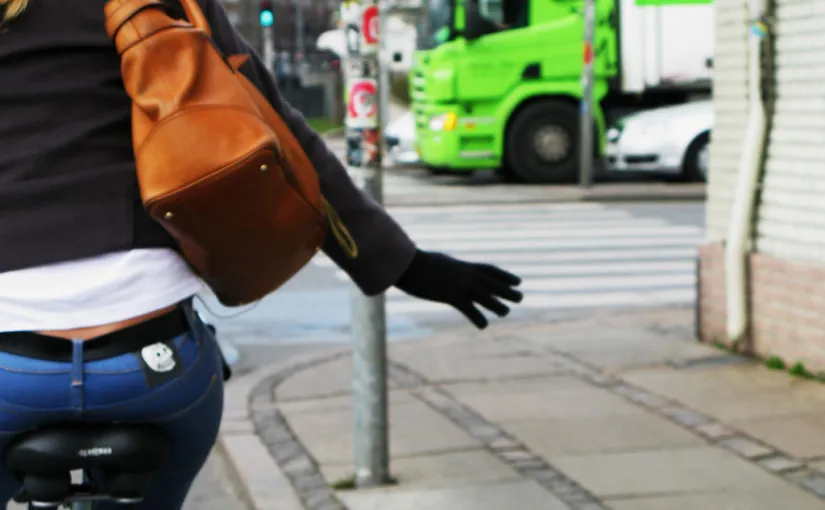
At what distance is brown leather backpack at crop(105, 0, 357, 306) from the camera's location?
2164mm

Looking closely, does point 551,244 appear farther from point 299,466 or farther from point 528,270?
point 299,466

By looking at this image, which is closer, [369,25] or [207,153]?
[207,153]

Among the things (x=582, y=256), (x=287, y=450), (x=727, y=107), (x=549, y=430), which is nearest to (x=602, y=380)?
(x=549, y=430)

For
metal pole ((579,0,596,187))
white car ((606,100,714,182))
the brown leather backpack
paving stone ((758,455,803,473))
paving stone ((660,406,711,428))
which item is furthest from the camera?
white car ((606,100,714,182))

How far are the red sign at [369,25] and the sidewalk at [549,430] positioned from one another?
1.59 m

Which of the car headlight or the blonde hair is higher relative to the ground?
the blonde hair

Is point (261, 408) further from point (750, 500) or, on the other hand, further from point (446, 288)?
point (446, 288)

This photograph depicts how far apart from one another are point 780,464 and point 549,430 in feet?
3.40

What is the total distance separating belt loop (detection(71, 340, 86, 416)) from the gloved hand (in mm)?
723

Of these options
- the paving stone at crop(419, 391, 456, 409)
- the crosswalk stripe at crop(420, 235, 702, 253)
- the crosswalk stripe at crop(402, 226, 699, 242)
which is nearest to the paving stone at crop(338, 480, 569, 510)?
the paving stone at crop(419, 391, 456, 409)

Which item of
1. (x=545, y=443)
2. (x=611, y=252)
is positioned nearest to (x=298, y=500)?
(x=545, y=443)

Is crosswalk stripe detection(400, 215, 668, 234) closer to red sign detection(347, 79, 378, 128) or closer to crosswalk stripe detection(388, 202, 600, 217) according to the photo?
crosswalk stripe detection(388, 202, 600, 217)

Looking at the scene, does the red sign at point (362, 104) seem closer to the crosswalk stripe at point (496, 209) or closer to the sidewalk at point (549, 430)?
the sidewalk at point (549, 430)

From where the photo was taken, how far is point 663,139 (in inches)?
824
